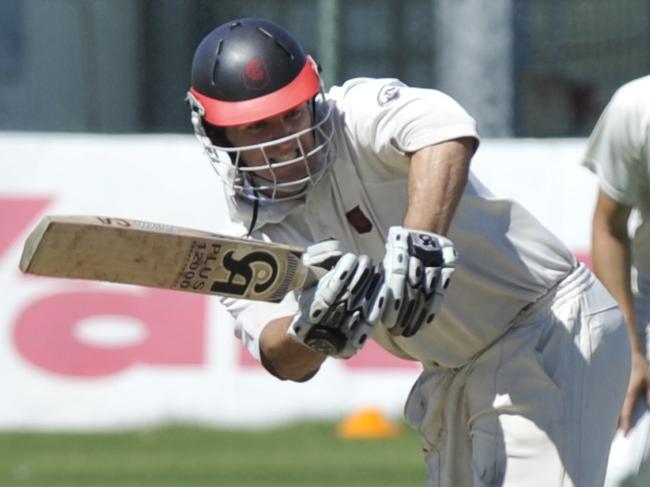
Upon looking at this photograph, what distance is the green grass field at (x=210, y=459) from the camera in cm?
784

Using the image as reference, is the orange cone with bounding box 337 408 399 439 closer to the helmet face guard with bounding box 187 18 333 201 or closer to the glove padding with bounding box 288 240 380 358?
the helmet face guard with bounding box 187 18 333 201

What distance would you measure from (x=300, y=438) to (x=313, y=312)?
5391 mm

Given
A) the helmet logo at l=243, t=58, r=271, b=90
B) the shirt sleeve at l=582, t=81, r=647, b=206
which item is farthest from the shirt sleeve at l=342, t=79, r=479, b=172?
the shirt sleeve at l=582, t=81, r=647, b=206

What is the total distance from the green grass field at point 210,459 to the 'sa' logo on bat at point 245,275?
3.77m

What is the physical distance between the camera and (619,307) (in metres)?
4.76

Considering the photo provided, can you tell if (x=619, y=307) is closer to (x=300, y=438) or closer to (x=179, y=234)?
(x=179, y=234)

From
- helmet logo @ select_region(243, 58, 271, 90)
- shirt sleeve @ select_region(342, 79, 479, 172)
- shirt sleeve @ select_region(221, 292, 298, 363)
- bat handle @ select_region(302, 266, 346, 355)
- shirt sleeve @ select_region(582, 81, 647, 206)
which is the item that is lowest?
shirt sleeve @ select_region(221, 292, 298, 363)

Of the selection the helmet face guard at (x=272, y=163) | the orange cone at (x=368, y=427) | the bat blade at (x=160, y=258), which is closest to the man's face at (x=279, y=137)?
the helmet face guard at (x=272, y=163)

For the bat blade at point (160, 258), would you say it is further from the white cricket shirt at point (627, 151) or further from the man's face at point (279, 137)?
the white cricket shirt at point (627, 151)

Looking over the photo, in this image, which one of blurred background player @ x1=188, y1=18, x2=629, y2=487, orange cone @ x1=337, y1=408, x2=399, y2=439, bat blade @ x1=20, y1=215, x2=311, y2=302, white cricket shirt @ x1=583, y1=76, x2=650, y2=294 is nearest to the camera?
bat blade @ x1=20, y1=215, x2=311, y2=302

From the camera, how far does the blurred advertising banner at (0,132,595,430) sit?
370 inches

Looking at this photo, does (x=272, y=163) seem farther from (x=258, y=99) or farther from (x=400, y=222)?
(x=400, y=222)

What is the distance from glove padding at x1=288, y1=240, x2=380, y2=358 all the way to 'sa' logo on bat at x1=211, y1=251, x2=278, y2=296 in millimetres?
84

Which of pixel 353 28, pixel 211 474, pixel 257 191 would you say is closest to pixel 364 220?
pixel 257 191
